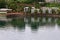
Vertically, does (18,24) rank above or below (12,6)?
below

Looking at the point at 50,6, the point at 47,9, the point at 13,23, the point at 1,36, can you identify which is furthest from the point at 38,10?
the point at 1,36

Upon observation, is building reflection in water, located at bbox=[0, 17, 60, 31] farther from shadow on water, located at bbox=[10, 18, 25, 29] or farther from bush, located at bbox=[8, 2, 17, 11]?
bush, located at bbox=[8, 2, 17, 11]

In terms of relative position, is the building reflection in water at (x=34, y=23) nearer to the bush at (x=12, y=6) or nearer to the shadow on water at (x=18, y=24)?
the shadow on water at (x=18, y=24)

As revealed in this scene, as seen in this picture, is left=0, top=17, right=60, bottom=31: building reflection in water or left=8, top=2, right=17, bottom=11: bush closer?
left=0, top=17, right=60, bottom=31: building reflection in water

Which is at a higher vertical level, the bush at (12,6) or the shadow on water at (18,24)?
the bush at (12,6)

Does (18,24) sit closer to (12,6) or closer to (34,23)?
(34,23)

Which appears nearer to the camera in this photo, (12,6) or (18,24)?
(18,24)

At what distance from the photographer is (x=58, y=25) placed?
10.3 m

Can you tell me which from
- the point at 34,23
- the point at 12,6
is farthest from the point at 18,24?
the point at 12,6

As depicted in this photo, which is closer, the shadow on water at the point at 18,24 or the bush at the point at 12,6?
the shadow on water at the point at 18,24

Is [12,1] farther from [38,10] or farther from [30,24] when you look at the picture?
[30,24]

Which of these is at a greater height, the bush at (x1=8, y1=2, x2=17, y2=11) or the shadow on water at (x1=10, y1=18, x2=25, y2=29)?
the bush at (x1=8, y1=2, x2=17, y2=11)

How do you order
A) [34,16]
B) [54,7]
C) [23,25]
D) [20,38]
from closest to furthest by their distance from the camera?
[20,38] < [23,25] < [34,16] < [54,7]

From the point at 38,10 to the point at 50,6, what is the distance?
1400 millimetres
